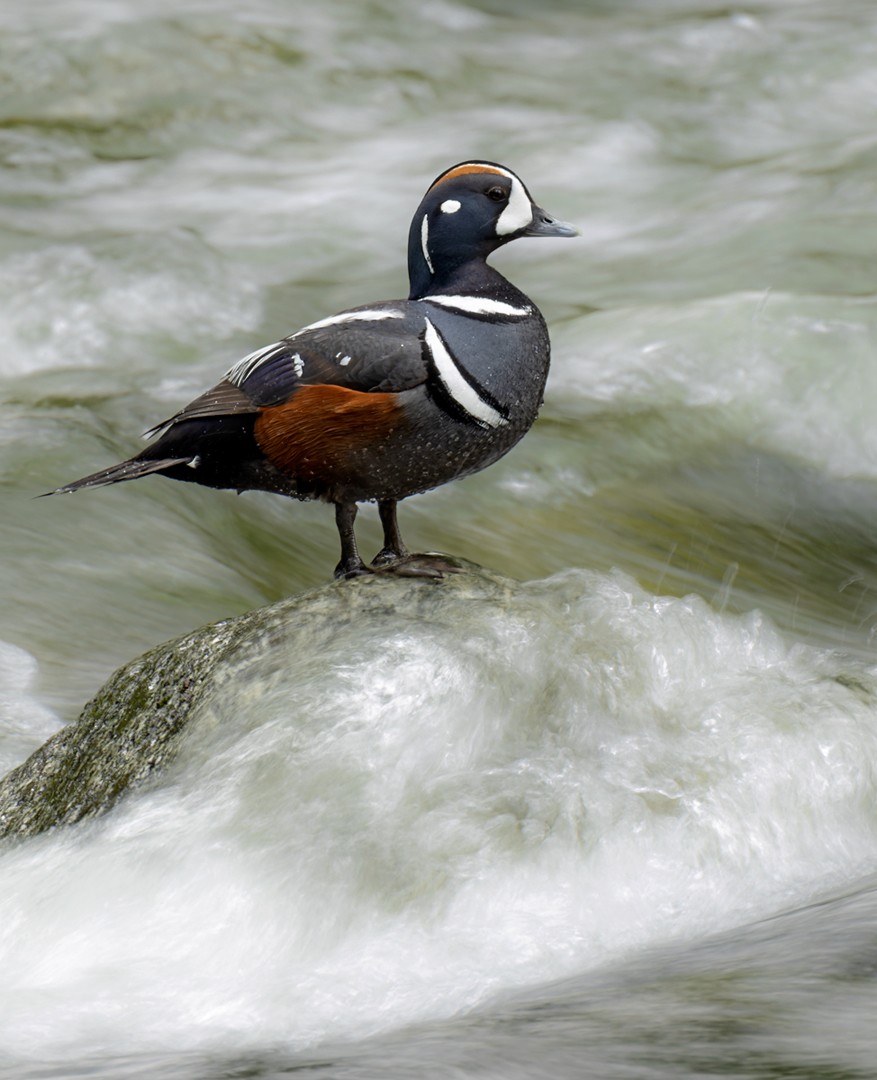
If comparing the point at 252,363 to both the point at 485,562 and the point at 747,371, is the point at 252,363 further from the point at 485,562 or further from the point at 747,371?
the point at 747,371

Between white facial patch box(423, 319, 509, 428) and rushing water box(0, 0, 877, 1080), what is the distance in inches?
23.2

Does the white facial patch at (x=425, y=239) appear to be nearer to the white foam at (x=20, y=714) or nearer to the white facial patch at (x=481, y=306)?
the white facial patch at (x=481, y=306)

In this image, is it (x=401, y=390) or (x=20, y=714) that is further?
(x=20, y=714)

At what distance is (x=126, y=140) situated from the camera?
41.1 ft

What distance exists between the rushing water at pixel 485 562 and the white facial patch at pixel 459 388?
59cm

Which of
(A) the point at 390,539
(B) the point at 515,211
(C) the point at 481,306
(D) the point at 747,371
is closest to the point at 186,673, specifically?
(A) the point at 390,539

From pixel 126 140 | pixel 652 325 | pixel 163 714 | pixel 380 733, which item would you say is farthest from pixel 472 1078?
pixel 126 140

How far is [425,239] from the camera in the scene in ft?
14.4

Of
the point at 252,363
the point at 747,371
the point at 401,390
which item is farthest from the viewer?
the point at 747,371

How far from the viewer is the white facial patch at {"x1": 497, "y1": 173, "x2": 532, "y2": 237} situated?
14.3 ft

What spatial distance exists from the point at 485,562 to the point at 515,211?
9.96 ft

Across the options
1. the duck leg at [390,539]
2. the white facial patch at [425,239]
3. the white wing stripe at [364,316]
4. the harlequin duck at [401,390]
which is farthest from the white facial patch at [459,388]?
the duck leg at [390,539]

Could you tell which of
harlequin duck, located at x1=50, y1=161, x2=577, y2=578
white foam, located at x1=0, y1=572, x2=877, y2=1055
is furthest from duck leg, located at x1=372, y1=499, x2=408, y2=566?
white foam, located at x1=0, y1=572, x2=877, y2=1055

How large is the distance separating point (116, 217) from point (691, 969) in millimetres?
8601
